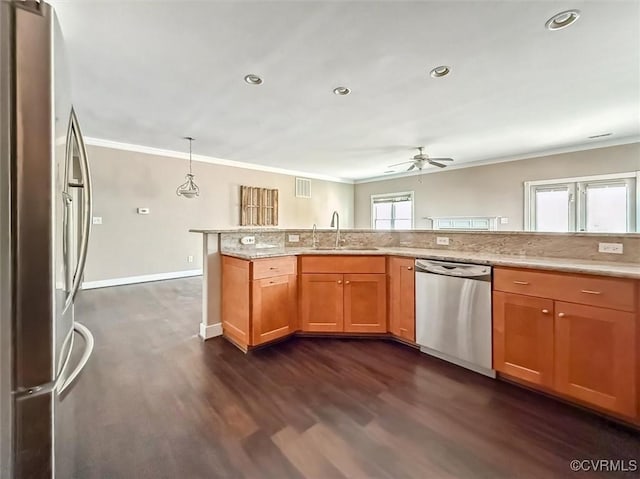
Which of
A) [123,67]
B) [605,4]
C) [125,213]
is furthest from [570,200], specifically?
[125,213]

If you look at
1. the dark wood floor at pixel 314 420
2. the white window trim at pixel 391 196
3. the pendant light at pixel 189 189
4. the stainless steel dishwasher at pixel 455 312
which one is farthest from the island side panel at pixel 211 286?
the white window trim at pixel 391 196

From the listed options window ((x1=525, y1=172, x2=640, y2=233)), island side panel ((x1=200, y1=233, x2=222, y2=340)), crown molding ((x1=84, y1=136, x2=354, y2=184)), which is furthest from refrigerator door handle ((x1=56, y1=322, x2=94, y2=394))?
window ((x1=525, y1=172, x2=640, y2=233))

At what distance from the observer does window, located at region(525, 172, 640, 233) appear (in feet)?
15.8

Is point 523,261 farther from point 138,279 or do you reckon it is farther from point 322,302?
point 138,279

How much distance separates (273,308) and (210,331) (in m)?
0.77

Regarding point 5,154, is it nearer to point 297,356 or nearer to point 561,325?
point 297,356

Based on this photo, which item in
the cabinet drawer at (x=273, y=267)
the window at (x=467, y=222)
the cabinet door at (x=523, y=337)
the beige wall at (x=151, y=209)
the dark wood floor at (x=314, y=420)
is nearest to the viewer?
the dark wood floor at (x=314, y=420)

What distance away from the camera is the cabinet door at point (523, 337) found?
184cm

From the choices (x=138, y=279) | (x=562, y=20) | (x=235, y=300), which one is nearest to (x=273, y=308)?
(x=235, y=300)

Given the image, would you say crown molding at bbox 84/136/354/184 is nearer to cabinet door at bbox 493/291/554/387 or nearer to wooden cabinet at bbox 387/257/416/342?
wooden cabinet at bbox 387/257/416/342

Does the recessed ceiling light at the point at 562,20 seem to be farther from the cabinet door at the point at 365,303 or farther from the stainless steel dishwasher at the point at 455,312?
the cabinet door at the point at 365,303

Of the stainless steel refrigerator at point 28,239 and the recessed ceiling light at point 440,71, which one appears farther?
the recessed ceiling light at point 440,71

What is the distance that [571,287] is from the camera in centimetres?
174

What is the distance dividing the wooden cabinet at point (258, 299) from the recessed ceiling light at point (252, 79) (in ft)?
5.83
